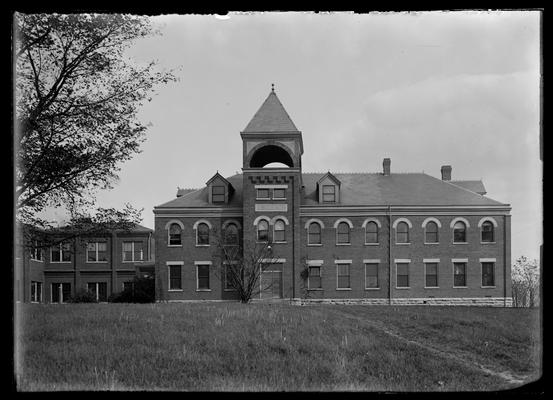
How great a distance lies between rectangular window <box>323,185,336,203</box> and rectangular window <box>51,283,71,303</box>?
64.5 ft

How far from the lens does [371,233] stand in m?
35.4

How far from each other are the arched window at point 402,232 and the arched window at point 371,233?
1319mm

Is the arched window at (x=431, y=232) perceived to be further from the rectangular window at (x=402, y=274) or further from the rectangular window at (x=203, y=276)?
the rectangular window at (x=203, y=276)

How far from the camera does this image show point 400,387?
10.1 meters

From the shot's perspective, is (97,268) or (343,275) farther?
(97,268)

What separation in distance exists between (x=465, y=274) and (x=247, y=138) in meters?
15.3

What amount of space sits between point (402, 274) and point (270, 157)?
10785 millimetres

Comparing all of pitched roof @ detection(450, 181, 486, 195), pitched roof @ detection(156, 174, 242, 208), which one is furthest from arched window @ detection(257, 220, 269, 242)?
pitched roof @ detection(450, 181, 486, 195)

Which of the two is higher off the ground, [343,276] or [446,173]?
[446,173]

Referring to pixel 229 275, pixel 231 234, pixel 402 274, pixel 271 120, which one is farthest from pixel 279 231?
pixel 402 274

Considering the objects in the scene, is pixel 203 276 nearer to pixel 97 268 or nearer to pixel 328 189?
pixel 328 189
